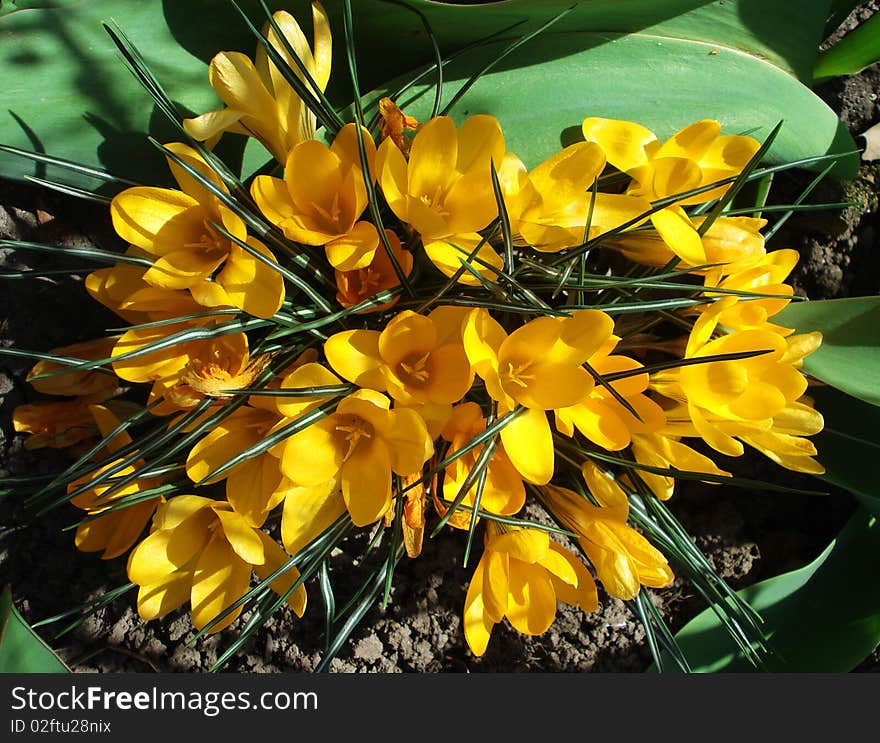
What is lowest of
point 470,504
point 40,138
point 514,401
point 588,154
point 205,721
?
point 205,721

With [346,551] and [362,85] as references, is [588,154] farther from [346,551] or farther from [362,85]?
[346,551]

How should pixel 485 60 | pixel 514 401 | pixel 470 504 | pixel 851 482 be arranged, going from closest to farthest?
pixel 514 401 → pixel 470 504 → pixel 485 60 → pixel 851 482

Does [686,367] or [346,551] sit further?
[346,551]

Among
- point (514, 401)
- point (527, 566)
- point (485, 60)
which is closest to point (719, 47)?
point (485, 60)

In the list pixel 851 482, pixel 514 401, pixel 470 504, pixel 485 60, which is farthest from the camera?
pixel 851 482

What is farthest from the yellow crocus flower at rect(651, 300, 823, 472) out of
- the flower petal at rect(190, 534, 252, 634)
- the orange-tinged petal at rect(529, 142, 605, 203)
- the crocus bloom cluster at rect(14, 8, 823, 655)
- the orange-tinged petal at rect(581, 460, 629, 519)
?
the flower petal at rect(190, 534, 252, 634)

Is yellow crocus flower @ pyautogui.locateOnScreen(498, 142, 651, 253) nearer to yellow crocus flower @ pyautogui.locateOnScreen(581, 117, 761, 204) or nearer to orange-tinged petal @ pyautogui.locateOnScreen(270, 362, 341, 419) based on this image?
yellow crocus flower @ pyautogui.locateOnScreen(581, 117, 761, 204)

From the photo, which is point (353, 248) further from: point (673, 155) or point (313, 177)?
point (673, 155)
